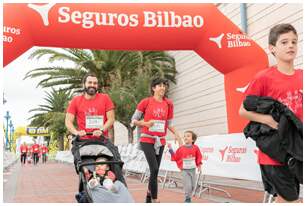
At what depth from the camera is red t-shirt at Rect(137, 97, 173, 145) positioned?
577 centimetres

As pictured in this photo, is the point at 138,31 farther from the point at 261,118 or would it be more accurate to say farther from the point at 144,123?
the point at 261,118

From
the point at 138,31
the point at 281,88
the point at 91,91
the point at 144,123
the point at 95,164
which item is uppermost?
the point at 138,31

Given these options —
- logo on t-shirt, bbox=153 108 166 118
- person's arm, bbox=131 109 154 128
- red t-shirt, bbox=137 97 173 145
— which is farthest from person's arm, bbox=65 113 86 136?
logo on t-shirt, bbox=153 108 166 118

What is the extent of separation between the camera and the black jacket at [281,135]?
2736 mm

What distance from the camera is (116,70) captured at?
21.5 m

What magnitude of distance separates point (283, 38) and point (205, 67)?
13.2m

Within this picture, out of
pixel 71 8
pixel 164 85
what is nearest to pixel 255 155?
pixel 164 85

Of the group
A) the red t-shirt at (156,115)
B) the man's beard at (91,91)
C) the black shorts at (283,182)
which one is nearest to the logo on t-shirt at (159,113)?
the red t-shirt at (156,115)

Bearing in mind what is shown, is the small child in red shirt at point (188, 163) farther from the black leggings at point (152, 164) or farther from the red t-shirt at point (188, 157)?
the black leggings at point (152, 164)

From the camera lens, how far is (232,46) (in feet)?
28.8

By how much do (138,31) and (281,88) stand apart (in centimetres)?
580

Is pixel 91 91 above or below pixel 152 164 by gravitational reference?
above

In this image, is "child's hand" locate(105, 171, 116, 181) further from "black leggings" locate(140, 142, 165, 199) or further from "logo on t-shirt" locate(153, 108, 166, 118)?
"logo on t-shirt" locate(153, 108, 166, 118)

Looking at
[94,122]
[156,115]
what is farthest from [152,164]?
[94,122]
